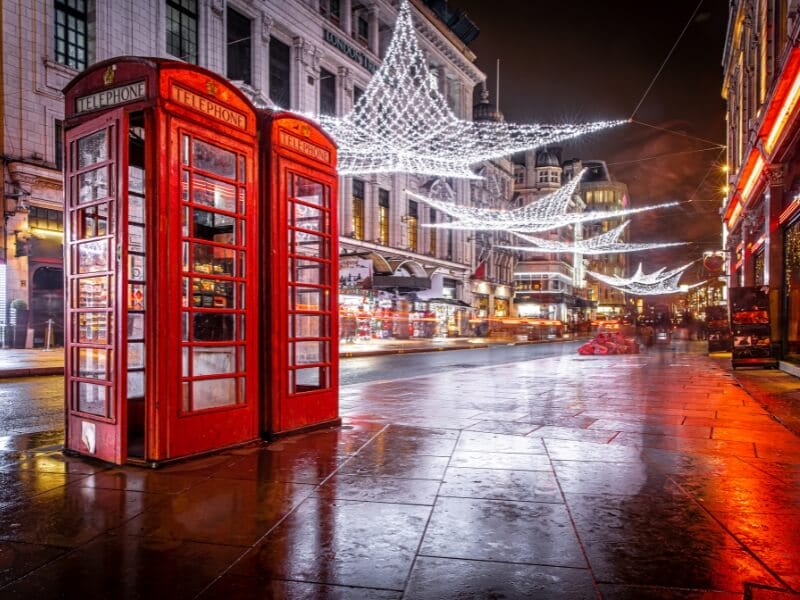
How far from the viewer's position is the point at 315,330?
656cm

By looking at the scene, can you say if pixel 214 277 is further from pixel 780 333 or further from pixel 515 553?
pixel 780 333

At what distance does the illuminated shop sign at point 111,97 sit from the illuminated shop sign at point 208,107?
0.27m

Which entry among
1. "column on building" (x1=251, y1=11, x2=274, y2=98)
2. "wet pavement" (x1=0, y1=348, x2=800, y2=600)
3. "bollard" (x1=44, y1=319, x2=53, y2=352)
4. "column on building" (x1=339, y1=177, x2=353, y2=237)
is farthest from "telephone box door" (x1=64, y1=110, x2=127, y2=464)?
"column on building" (x1=339, y1=177, x2=353, y2=237)

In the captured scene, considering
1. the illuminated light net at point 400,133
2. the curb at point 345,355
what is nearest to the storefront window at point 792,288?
the illuminated light net at point 400,133

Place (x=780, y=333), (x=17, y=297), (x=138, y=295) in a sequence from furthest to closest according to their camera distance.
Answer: (x=17, y=297) < (x=780, y=333) < (x=138, y=295)

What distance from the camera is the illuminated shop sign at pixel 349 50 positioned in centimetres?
3407

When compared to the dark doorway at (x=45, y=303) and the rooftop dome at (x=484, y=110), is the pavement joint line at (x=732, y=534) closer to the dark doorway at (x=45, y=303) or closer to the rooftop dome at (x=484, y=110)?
the dark doorway at (x=45, y=303)

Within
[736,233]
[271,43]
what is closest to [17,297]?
[271,43]

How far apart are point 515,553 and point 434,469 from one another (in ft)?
5.88

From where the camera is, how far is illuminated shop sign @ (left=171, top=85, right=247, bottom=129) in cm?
504

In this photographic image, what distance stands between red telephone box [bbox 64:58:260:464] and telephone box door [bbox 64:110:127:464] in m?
0.01

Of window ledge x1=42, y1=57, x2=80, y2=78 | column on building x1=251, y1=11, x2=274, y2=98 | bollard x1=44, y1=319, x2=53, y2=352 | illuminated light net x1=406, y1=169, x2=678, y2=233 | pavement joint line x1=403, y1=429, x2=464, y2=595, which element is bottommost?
pavement joint line x1=403, y1=429, x2=464, y2=595

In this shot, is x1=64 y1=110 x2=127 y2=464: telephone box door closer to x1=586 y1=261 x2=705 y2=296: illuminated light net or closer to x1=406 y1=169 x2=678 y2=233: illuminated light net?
x1=406 y1=169 x2=678 y2=233: illuminated light net

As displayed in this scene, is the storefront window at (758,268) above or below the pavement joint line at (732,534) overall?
above
